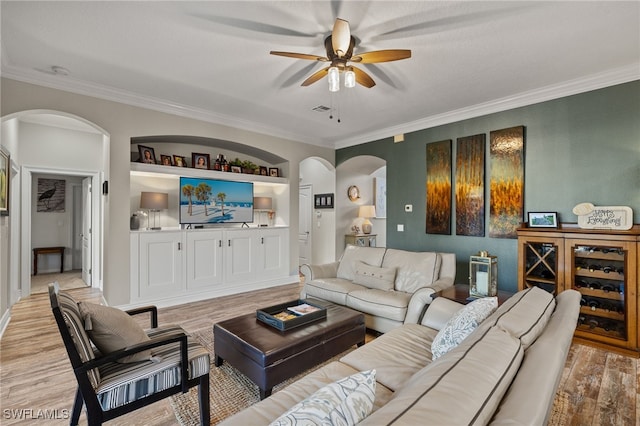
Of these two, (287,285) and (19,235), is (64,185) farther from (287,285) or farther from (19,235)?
(287,285)

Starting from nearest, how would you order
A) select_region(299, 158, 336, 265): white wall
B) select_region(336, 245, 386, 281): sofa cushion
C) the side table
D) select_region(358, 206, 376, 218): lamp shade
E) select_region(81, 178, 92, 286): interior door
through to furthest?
the side table → select_region(336, 245, 386, 281): sofa cushion → select_region(81, 178, 92, 286): interior door → select_region(299, 158, 336, 265): white wall → select_region(358, 206, 376, 218): lamp shade

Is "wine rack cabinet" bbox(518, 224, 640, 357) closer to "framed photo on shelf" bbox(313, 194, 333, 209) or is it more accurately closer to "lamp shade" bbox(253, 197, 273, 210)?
"framed photo on shelf" bbox(313, 194, 333, 209)

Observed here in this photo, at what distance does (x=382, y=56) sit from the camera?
233 centimetres

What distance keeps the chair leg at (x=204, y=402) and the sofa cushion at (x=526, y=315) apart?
5.17 ft

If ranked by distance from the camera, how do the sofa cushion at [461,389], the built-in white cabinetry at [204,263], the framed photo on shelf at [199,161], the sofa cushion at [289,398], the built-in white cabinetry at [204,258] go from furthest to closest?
1. the framed photo on shelf at [199,161]
2. the built-in white cabinetry at [204,258]
3. the built-in white cabinetry at [204,263]
4. the sofa cushion at [289,398]
5. the sofa cushion at [461,389]

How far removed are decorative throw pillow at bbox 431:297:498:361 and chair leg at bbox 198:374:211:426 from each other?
4.32 feet

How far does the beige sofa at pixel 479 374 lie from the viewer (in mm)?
721

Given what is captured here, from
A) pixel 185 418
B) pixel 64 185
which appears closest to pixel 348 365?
pixel 185 418

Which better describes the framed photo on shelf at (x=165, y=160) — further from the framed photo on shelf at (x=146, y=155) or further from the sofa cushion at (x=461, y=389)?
the sofa cushion at (x=461, y=389)

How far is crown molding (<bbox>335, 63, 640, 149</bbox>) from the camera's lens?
3.00m

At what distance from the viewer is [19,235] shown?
13.9 feet

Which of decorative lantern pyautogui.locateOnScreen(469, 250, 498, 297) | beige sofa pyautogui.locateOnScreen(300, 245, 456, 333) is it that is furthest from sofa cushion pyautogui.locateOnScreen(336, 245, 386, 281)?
decorative lantern pyautogui.locateOnScreen(469, 250, 498, 297)

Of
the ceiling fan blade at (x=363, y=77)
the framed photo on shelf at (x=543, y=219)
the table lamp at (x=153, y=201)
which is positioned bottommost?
the framed photo on shelf at (x=543, y=219)

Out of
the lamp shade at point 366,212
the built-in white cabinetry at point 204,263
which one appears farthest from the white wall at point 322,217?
the built-in white cabinetry at point 204,263
